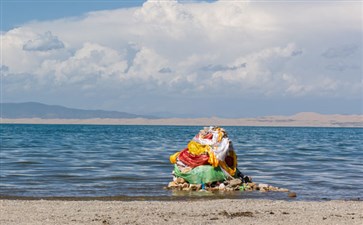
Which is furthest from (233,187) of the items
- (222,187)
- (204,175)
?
(204,175)

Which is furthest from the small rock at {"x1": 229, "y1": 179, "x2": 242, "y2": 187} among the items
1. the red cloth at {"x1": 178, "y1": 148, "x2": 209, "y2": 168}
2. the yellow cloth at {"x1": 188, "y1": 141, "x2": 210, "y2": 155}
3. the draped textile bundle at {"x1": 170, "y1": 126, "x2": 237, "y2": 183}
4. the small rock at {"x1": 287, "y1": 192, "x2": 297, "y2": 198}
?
the small rock at {"x1": 287, "y1": 192, "x2": 297, "y2": 198}

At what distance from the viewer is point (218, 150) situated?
83.3 ft

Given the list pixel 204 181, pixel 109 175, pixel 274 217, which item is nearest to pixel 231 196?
pixel 204 181

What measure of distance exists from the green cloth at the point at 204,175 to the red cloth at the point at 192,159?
206 mm

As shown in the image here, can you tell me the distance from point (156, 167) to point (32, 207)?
60.5ft

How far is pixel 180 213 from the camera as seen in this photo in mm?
17031

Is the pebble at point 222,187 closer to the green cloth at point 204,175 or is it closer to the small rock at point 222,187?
the small rock at point 222,187

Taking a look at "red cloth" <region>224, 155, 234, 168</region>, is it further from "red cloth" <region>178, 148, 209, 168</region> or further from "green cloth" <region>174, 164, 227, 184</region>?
"red cloth" <region>178, 148, 209, 168</region>

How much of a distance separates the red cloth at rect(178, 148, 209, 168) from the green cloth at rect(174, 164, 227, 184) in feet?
0.68

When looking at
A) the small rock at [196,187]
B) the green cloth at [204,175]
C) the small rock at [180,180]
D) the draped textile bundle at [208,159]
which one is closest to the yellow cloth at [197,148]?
the draped textile bundle at [208,159]

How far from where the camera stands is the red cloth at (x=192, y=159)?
25406 millimetres

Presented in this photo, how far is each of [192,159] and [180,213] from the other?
347 inches

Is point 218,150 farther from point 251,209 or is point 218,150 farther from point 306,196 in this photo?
point 251,209

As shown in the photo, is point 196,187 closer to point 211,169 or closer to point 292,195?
point 211,169
